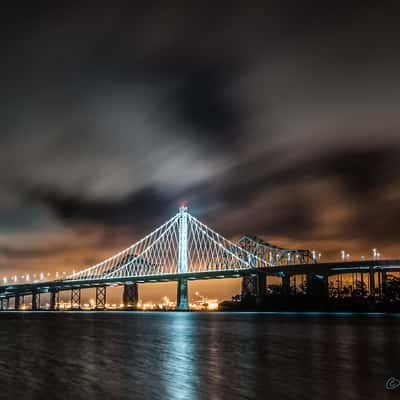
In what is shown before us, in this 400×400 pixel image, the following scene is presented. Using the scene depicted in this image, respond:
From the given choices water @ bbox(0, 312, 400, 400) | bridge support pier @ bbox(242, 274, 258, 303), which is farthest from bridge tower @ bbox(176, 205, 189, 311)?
water @ bbox(0, 312, 400, 400)

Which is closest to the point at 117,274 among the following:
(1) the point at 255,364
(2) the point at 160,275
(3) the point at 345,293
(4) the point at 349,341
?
(2) the point at 160,275

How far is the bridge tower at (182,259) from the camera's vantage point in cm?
9744

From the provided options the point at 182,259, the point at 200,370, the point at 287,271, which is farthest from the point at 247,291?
the point at 200,370

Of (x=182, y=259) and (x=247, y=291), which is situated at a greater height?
(x=182, y=259)

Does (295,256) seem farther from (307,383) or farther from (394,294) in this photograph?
(307,383)

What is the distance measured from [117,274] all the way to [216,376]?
11037 centimetres

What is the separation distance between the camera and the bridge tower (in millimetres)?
97438

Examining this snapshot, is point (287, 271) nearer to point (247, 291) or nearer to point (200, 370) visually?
point (247, 291)

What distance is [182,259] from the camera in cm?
10331

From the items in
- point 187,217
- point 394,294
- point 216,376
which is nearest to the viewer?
point 216,376

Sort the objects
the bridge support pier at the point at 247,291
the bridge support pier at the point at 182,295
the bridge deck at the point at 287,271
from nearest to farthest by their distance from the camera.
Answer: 1. the bridge deck at the point at 287,271
2. the bridge support pier at the point at 182,295
3. the bridge support pier at the point at 247,291

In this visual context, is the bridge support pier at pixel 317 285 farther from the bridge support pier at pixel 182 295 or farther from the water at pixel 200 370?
the water at pixel 200 370

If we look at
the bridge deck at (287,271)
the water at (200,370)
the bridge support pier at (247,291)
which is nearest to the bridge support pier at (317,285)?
the bridge deck at (287,271)

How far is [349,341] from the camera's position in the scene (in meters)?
34.2
